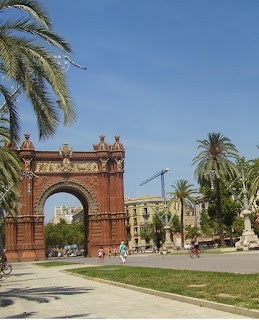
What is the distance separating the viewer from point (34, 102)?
12656 millimetres

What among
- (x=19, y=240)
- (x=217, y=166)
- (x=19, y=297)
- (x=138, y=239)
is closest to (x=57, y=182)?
(x=19, y=240)

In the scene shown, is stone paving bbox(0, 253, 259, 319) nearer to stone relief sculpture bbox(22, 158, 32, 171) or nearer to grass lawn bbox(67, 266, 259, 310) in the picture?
grass lawn bbox(67, 266, 259, 310)

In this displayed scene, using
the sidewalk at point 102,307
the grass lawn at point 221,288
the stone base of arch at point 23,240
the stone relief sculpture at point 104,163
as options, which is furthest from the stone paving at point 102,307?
the stone relief sculpture at point 104,163

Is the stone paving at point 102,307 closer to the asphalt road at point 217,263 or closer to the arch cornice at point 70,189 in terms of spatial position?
the asphalt road at point 217,263

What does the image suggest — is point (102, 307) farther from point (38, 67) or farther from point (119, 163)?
A: point (119, 163)

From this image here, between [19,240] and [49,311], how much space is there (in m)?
49.7

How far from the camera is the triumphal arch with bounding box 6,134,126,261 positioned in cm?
5847

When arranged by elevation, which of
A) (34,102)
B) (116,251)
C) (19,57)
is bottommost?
(116,251)

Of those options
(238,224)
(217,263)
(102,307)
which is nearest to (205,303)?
(102,307)

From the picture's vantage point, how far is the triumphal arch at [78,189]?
192 ft

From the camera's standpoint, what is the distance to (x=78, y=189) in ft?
203

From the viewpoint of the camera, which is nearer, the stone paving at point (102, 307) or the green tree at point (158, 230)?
the stone paving at point (102, 307)

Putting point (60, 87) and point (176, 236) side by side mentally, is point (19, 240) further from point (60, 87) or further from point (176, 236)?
point (176, 236)

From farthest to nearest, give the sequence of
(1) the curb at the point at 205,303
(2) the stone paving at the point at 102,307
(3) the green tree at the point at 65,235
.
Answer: (3) the green tree at the point at 65,235
(2) the stone paving at the point at 102,307
(1) the curb at the point at 205,303
